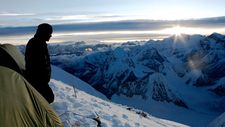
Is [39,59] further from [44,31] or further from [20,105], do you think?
[20,105]

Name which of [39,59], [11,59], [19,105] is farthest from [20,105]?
[11,59]

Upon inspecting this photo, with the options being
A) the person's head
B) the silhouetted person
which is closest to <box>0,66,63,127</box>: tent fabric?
the silhouetted person

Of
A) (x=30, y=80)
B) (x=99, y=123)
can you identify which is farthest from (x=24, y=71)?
(x=99, y=123)

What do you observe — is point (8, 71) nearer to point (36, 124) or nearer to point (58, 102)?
point (36, 124)

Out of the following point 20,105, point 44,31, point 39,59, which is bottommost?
point 20,105

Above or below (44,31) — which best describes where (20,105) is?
below

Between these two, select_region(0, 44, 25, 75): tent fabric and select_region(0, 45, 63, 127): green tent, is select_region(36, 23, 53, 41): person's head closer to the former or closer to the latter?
select_region(0, 44, 25, 75): tent fabric

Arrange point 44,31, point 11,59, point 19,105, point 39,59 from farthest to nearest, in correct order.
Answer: point 11,59, point 39,59, point 44,31, point 19,105
